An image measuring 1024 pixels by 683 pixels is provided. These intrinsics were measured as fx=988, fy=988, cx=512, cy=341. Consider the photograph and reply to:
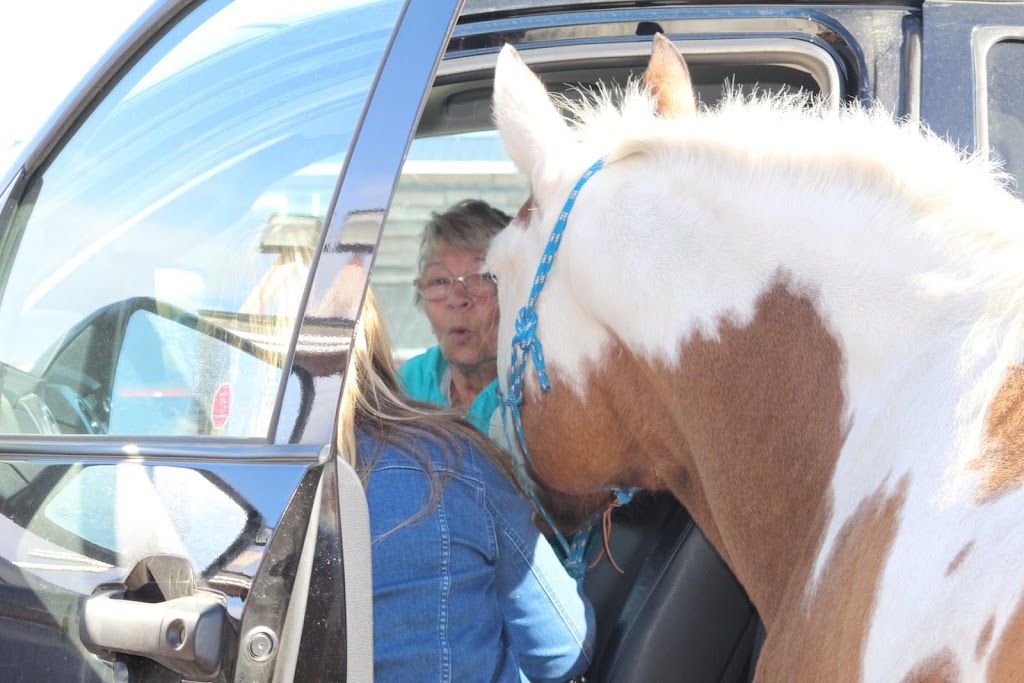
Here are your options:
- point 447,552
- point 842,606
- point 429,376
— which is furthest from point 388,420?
point 429,376

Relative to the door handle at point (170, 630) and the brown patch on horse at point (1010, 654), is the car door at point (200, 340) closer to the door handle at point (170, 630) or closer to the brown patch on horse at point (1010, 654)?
the door handle at point (170, 630)

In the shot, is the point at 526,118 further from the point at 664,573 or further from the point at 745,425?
the point at 664,573

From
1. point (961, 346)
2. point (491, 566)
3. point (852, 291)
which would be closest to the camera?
point (961, 346)

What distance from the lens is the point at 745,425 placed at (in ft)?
4.42

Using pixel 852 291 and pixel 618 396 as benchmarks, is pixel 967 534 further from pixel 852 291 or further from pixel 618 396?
pixel 618 396

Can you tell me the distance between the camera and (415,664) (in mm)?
1363

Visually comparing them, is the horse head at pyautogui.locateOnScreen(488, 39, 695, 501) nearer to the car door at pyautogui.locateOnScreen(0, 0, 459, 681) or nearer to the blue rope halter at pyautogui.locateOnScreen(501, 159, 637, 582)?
the blue rope halter at pyautogui.locateOnScreen(501, 159, 637, 582)

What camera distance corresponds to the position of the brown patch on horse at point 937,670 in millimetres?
942

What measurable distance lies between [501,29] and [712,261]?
2.68 feet

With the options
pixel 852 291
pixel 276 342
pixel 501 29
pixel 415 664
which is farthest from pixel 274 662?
pixel 501 29

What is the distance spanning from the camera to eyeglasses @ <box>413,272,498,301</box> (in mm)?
2742

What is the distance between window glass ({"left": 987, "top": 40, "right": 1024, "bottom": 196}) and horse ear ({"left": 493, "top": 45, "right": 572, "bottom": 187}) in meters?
0.74

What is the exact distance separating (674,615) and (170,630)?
1043mm

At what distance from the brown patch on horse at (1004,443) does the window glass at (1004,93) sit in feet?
2.69
